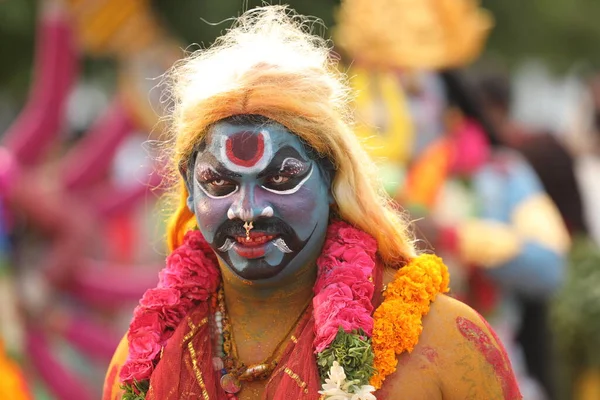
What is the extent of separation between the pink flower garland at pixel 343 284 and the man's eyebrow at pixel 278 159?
276 millimetres

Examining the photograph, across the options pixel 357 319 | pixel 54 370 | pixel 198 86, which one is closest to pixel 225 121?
pixel 198 86

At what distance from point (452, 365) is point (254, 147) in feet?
2.55

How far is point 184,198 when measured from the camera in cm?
372

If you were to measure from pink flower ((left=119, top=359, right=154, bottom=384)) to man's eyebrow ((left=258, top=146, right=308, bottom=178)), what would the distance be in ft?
2.01

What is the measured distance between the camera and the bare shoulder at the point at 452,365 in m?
3.28

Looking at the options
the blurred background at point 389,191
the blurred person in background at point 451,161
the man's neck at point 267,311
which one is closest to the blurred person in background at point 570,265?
the blurred background at point 389,191

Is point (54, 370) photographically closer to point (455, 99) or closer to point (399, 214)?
point (455, 99)

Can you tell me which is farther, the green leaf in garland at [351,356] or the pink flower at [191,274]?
the pink flower at [191,274]

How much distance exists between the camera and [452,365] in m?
3.31

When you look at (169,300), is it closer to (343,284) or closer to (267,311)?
(267,311)

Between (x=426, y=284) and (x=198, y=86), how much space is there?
32.9 inches

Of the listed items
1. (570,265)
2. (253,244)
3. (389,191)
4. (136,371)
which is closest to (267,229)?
(253,244)

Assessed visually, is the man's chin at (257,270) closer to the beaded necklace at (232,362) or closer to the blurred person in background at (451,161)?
the beaded necklace at (232,362)

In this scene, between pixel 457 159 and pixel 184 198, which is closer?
pixel 184 198
